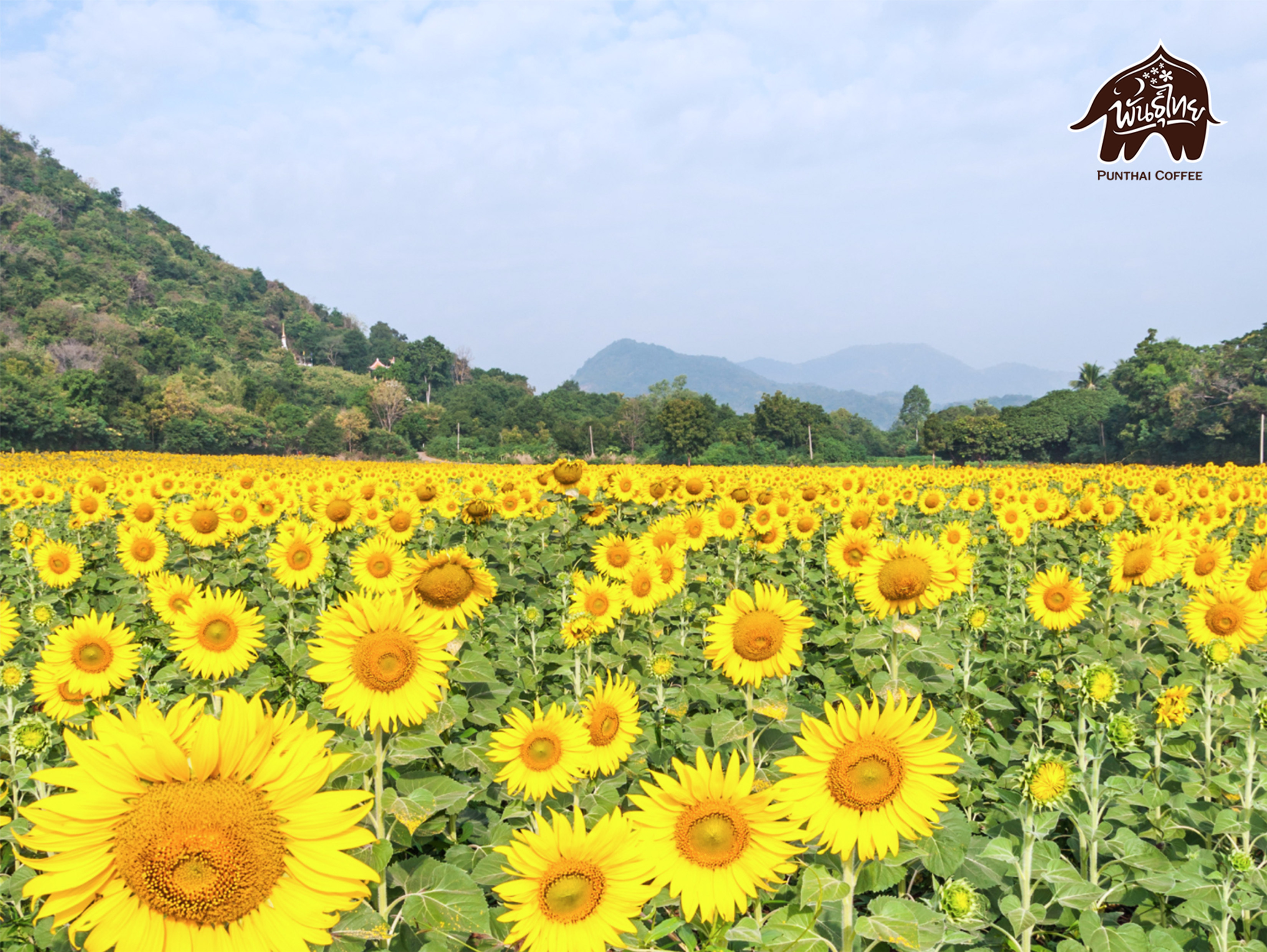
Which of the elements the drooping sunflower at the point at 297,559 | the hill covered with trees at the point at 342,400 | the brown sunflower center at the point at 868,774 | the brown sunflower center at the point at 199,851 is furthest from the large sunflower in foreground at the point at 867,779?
the hill covered with trees at the point at 342,400

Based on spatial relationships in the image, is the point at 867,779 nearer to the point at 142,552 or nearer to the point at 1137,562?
the point at 1137,562

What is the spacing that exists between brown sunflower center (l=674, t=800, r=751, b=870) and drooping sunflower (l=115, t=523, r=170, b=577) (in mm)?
7123

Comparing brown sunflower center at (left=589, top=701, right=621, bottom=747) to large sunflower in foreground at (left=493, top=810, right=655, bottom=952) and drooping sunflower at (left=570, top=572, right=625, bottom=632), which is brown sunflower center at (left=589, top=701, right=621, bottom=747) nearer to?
large sunflower in foreground at (left=493, top=810, right=655, bottom=952)

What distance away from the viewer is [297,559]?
19.4 feet

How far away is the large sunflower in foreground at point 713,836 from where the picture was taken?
1.88 metres

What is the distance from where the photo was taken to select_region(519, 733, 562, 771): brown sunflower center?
2.69 metres

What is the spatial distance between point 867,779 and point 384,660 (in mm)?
1608

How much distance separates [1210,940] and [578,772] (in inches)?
102

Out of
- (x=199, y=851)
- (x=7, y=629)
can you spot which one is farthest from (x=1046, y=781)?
(x=7, y=629)

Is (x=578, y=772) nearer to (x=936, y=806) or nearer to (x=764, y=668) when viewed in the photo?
(x=764, y=668)

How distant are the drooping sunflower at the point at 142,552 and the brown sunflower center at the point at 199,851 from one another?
6944mm

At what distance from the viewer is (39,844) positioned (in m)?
1.15

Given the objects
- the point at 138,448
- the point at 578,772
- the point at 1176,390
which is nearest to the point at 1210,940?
the point at 578,772

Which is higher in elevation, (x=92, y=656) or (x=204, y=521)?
(x=204, y=521)
